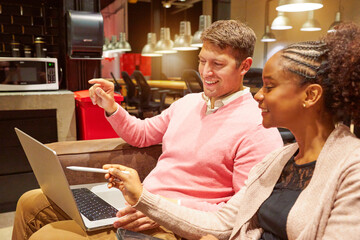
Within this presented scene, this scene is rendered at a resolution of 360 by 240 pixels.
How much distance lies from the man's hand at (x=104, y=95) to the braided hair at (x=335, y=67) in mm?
1021

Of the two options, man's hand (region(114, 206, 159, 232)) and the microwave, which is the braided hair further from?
the microwave

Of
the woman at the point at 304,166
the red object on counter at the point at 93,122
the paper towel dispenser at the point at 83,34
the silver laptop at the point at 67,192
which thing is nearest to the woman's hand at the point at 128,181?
the woman at the point at 304,166

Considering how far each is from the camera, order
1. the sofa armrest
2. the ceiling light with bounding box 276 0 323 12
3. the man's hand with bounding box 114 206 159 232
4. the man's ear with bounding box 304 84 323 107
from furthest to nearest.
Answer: the ceiling light with bounding box 276 0 323 12 < the sofa armrest < the man's hand with bounding box 114 206 159 232 < the man's ear with bounding box 304 84 323 107

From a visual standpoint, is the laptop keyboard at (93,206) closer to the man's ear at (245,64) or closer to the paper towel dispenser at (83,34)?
the man's ear at (245,64)

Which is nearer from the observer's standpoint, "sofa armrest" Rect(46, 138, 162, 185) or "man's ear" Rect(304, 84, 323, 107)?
"man's ear" Rect(304, 84, 323, 107)

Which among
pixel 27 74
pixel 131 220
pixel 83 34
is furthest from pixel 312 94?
pixel 27 74

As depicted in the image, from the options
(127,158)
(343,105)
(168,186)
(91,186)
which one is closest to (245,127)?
(168,186)

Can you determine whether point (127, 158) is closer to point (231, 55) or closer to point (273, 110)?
point (231, 55)

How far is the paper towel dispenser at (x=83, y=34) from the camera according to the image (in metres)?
2.72

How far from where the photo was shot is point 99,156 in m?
1.69

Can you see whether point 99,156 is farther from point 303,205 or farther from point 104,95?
point 303,205

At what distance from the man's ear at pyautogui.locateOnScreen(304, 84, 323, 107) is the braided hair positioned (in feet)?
0.05

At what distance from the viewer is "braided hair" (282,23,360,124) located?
79 centimetres

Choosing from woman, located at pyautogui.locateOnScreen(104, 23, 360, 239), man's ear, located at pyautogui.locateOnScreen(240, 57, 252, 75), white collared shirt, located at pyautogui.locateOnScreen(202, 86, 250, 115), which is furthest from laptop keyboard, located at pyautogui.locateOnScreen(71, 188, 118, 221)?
man's ear, located at pyautogui.locateOnScreen(240, 57, 252, 75)
